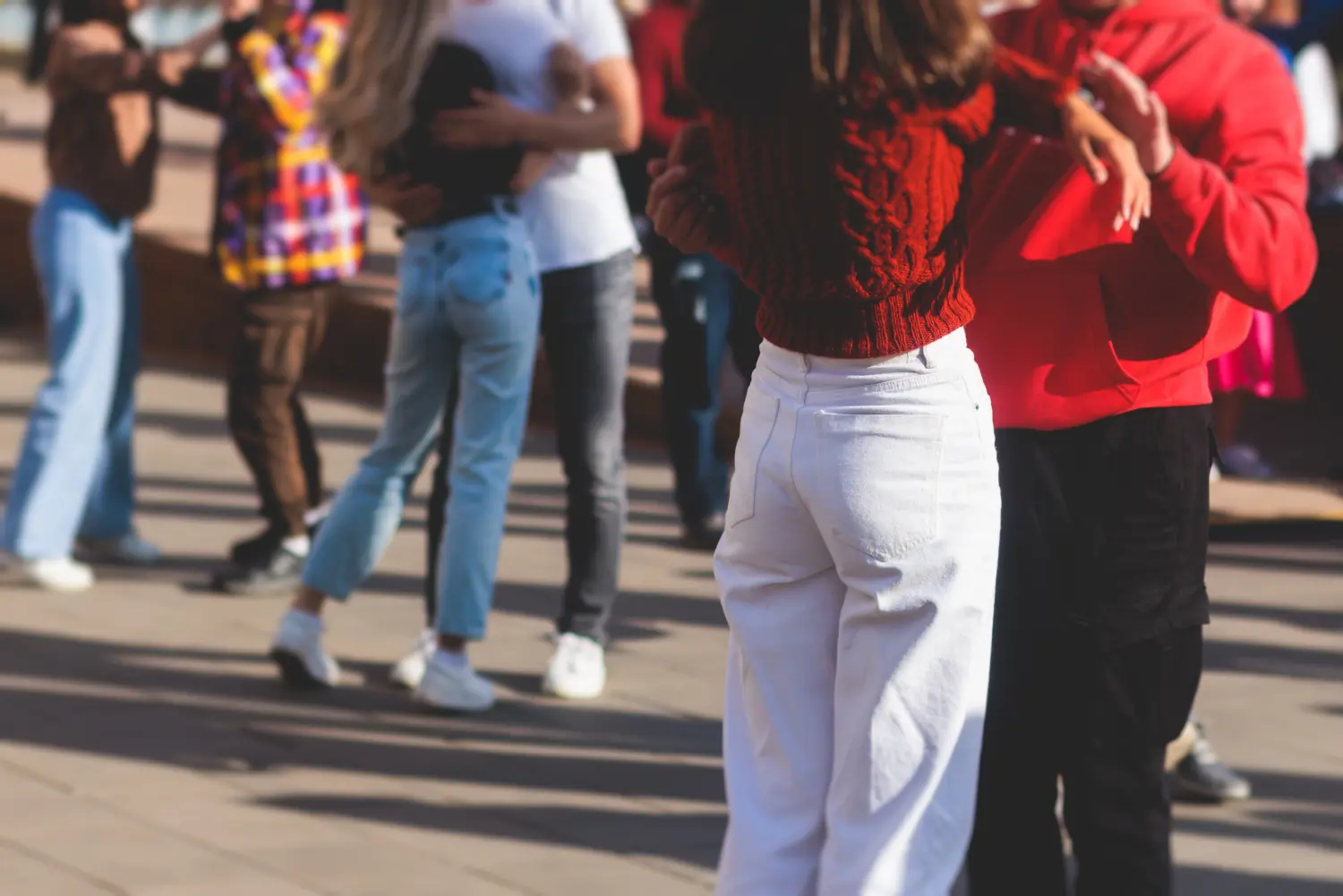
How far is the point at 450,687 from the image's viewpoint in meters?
5.17

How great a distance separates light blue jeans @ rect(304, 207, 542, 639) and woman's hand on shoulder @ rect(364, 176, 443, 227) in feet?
0.17

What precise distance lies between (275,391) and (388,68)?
5.70ft

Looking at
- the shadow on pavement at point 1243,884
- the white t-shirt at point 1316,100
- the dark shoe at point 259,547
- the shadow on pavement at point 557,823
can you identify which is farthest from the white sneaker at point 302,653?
the white t-shirt at point 1316,100

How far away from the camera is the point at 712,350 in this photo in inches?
287

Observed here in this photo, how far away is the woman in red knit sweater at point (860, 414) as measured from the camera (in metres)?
2.73

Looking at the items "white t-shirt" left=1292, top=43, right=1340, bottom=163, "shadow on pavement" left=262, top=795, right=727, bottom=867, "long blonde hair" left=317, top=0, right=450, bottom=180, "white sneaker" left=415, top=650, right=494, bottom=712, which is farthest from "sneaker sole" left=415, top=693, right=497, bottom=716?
"white t-shirt" left=1292, top=43, right=1340, bottom=163

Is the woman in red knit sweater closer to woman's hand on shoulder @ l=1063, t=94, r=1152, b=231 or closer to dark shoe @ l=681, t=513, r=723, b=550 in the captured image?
woman's hand on shoulder @ l=1063, t=94, r=1152, b=231

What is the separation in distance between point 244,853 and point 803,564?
1.79m

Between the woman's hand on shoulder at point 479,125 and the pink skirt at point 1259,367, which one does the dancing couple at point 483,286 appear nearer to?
the woman's hand on shoulder at point 479,125

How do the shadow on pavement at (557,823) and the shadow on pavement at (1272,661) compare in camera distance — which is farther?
the shadow on pavement at (1272,661)

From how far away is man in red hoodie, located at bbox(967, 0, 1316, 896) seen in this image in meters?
3.11

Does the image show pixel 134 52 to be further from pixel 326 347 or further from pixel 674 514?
pixel 326 347

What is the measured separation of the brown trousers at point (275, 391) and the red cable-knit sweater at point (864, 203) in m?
3.63

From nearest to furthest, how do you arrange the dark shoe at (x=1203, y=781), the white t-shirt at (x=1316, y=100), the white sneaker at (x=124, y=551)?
1. the dark shoe at (x=1203, y=781)
2. the white sneaker at (x=124, y=551)
3. the white t-shirt at (x=1316, y=100)
